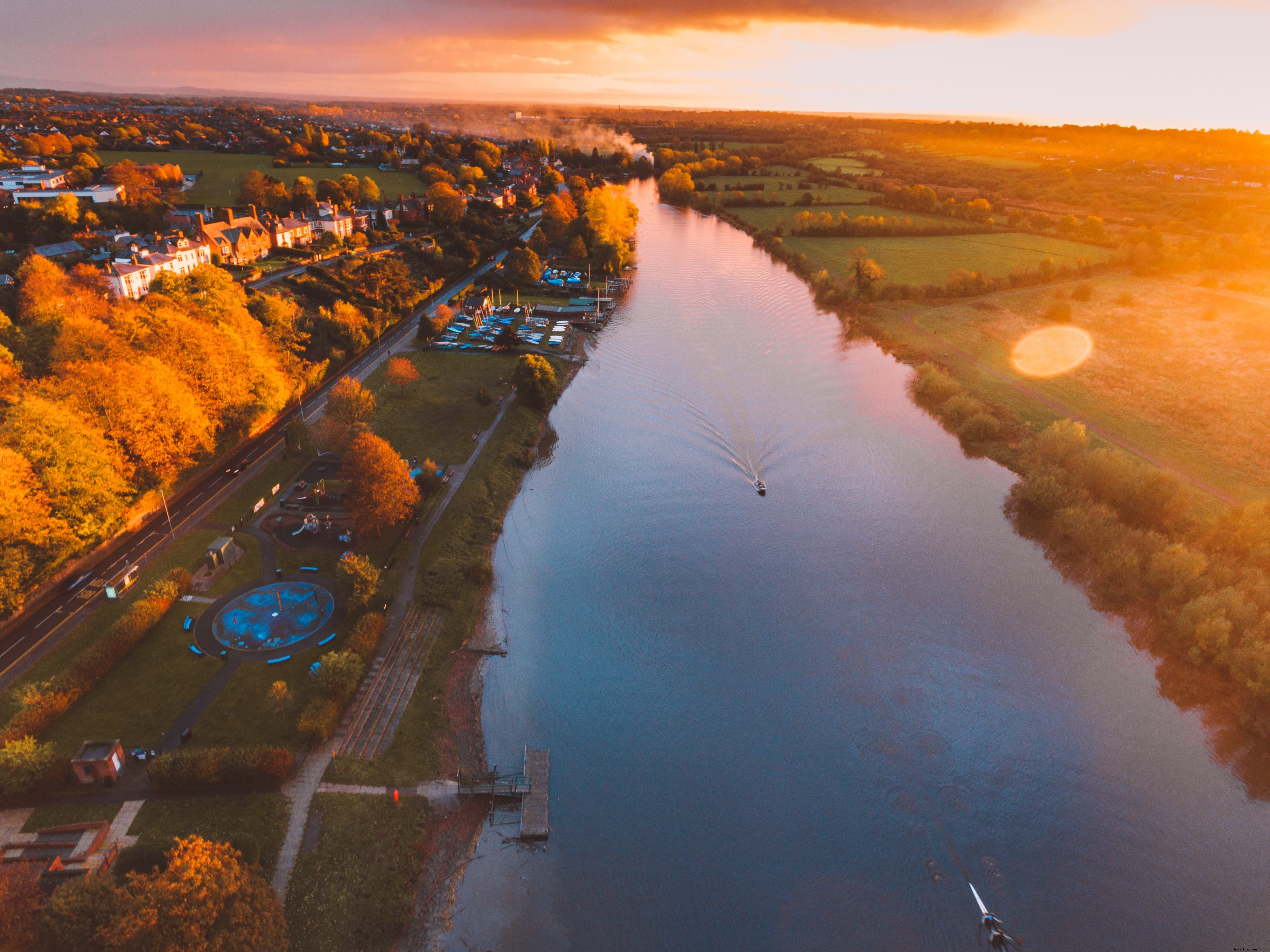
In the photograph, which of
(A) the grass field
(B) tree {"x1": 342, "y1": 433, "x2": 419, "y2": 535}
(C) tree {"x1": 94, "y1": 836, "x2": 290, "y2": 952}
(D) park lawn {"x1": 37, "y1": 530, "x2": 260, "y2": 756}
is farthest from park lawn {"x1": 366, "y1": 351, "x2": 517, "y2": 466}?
(A) the grass field

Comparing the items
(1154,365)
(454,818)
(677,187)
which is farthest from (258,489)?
(677,187)

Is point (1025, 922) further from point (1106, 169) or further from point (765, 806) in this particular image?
point (1106, 169)

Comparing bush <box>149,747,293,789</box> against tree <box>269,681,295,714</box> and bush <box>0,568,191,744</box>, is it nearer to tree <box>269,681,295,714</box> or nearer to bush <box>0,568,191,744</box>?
tree <box>269,681,295,714</box>

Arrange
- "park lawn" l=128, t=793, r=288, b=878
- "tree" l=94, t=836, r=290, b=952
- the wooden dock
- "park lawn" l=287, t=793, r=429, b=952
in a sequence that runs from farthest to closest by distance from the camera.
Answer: the wooden dock < "park lawn" l=128, t=793, r=288, b=878 < "park lawn" l=287, t=793, r=429, b=952 < "tree" l=94, t=836, r=290, b=952

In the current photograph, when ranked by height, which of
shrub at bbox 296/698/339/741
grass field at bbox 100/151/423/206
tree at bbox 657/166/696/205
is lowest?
shrub at bbox 296/698/339/741

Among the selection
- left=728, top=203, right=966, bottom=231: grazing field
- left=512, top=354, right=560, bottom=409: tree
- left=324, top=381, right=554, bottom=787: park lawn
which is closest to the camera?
left=324, top=381, right=554, bottom=787: park lawn

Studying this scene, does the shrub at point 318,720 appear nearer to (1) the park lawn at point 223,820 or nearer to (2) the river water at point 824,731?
(1) the park lawn at point 223,820
